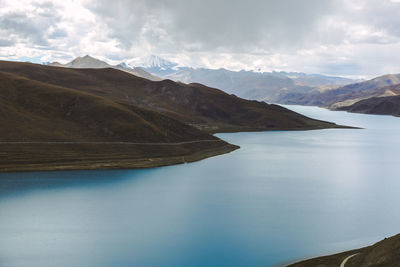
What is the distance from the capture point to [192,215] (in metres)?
79.6

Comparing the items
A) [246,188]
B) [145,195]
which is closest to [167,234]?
[145,195]

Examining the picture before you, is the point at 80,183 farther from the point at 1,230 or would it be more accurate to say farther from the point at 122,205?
the point at 1,230

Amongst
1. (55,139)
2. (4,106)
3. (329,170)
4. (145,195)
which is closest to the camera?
(145,195)

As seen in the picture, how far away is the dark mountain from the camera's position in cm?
4511

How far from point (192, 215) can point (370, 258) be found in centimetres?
3886

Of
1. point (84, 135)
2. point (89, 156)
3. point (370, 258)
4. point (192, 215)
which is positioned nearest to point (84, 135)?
point (84, 135)

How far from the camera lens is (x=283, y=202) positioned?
91562mm

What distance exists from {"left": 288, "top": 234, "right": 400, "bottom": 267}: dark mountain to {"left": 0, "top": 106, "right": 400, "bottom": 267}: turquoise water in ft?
13.9

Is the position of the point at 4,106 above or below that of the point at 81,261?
above

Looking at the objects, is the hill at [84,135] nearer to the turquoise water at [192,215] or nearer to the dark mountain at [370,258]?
the turquoise water at [192,215]

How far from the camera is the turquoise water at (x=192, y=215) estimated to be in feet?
193

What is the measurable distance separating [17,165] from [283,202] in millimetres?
84798

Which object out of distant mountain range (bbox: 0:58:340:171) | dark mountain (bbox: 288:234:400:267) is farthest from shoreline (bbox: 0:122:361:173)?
dark mountain (bbox: 288:234:400:267)

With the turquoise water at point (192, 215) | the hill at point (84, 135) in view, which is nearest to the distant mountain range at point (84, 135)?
the hill at point (84, 135)
